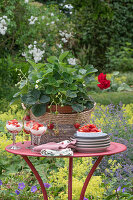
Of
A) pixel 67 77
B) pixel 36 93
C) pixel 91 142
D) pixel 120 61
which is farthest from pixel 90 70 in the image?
pixel 120 61

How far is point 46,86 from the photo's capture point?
2234 mm

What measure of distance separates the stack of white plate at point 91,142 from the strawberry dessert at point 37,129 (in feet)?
0.70

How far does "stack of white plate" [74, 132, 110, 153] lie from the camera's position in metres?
2.00

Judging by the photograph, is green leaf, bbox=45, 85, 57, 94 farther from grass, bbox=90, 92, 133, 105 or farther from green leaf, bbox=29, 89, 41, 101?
grass, bbox=90, 92, 133, 105

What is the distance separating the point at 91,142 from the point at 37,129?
34cm

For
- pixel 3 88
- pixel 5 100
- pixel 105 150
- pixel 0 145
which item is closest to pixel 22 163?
pixel 0 145

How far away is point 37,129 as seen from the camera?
2066 millimetres

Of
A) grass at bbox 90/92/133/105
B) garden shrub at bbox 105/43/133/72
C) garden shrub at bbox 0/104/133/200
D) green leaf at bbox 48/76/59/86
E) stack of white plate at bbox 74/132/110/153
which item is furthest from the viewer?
garden shrub at bbox 105/43/133/72

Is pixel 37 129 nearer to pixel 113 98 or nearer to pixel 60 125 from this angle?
pixel 60 125

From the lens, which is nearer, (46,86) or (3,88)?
(46,86)

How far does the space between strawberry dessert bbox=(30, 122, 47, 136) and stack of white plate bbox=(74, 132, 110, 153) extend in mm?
212

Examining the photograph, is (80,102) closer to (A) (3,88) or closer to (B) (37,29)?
(A) (3,88)

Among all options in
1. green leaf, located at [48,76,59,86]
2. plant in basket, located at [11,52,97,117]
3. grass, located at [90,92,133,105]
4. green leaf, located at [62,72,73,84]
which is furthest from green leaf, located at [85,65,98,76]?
grass, located at [90,92,133,105]

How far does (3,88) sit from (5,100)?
2.45 feet
